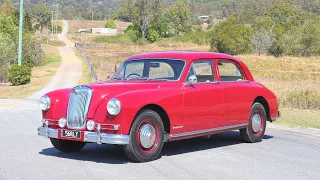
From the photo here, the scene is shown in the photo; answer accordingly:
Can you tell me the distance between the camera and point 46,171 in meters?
7.91

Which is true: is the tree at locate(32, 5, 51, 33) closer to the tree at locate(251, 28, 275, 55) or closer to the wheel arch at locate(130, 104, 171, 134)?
the tree at locate(251, 28, 275, 55)

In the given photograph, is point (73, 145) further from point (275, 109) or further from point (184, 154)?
point (275, 109)

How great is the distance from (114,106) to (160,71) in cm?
197

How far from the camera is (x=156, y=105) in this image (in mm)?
8930

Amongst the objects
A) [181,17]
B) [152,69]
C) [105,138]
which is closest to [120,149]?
[152,69]

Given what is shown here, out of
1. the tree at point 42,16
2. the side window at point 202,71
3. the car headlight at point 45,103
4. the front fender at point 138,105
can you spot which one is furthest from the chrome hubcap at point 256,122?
the tree at point 42,16

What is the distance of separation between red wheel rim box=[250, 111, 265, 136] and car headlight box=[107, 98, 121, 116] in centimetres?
382

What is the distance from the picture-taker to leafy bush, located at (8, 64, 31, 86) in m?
37.7

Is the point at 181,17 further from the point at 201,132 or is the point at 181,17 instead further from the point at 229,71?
the point at 201,132

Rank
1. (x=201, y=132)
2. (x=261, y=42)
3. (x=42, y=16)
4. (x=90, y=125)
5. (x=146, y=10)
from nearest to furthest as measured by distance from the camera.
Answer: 1. (x=90, y=125)
2. (x=201, y=132)
3. (x=261, y=42)
4. (x=146, y=10)
5. (x=42, y=16)

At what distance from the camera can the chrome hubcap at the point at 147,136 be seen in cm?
867

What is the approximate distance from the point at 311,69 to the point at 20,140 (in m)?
43.4

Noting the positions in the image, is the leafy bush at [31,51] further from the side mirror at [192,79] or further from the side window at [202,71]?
the side mirror at [192,79]

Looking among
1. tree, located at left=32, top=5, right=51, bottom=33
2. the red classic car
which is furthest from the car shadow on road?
tree, located at left=32, top=5, right=51, bottom=33
